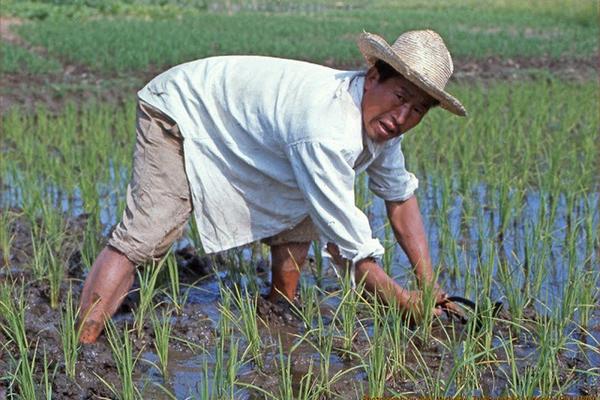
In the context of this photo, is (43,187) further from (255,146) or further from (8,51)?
(8,51)

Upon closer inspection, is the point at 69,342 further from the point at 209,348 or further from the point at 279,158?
the point at 279,158

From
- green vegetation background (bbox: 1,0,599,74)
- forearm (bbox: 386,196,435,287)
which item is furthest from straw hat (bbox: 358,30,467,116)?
green vegetation background (bbox: 1,0,599,74)

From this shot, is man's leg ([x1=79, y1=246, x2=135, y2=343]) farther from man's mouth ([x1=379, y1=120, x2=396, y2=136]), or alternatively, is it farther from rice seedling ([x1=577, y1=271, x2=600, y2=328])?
rice seedling ([x1=577, y1=271, x2=600, y2=328])

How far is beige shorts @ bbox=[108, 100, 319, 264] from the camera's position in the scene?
3.40 metres

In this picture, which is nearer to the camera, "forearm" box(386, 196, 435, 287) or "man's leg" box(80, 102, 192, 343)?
"man's leg" box(80, 102, 192, 343)

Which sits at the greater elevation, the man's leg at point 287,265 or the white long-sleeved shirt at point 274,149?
the white long-sleeved shirt at point 274,149

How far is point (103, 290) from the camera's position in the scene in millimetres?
3361

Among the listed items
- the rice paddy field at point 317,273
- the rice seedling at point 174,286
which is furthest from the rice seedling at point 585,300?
the rice seedling at point 174,286

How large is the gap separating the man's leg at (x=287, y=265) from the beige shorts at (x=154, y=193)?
0.44 meters

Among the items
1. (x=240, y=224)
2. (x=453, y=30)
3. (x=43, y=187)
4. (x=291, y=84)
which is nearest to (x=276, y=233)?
(x=240, y=224)

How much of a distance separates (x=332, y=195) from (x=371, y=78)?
16.0 inches

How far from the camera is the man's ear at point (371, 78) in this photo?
3.11 metres

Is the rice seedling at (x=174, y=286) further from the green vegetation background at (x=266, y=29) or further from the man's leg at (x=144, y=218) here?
the green vegetation background at (x=266, y=29)

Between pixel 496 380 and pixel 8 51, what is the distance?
8981mm
